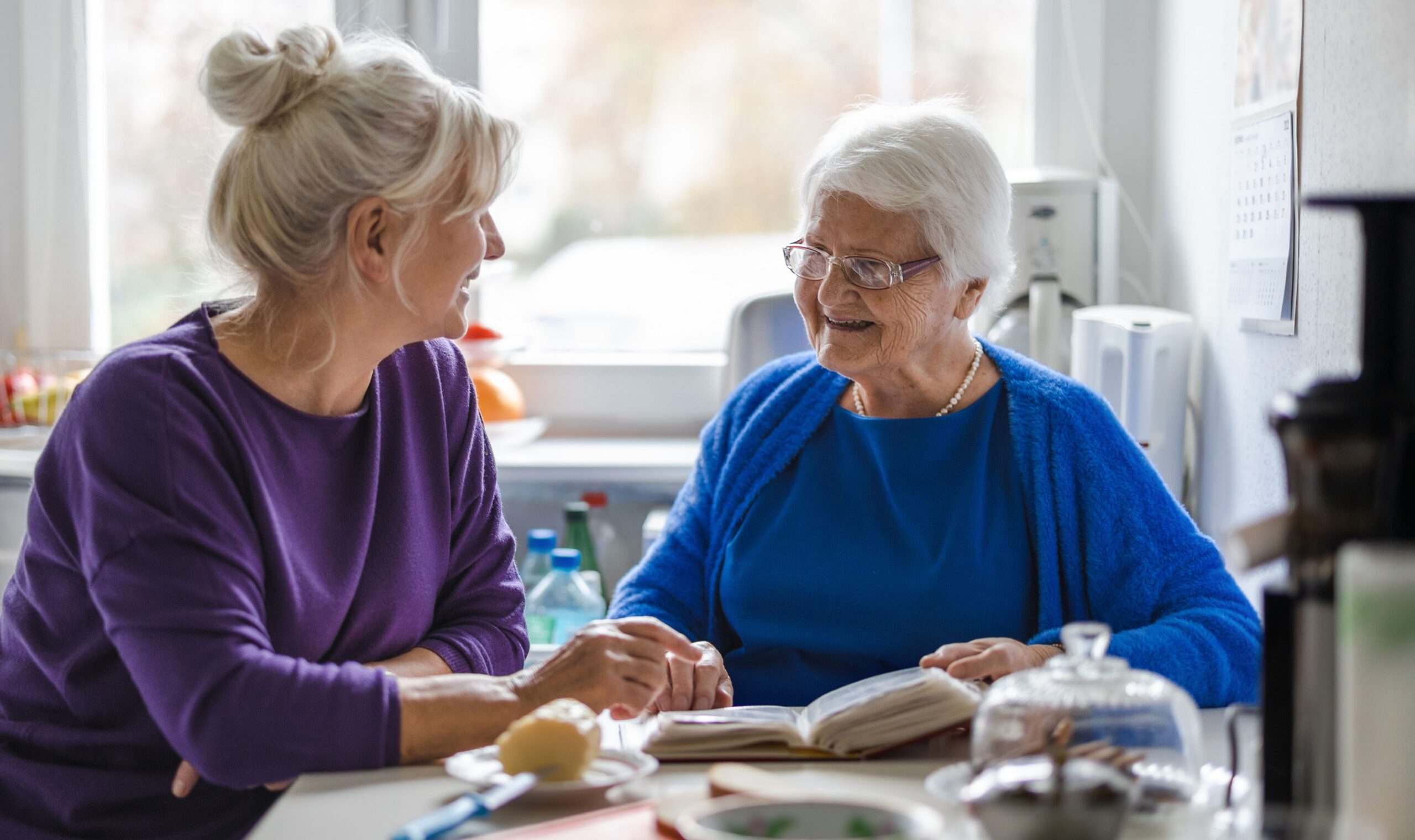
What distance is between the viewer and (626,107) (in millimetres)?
2695

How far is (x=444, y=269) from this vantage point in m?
1.33

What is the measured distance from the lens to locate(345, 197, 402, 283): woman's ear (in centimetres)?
126

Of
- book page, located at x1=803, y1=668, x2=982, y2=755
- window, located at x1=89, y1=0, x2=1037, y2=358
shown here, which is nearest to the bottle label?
window, located at x1=89, y1=0, x2=1037, y2=358

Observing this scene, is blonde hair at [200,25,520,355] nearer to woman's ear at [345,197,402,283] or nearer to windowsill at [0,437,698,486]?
woman's ear at [345,197,402,283]

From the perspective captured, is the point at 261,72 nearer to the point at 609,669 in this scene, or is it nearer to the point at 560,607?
the point at 609,669

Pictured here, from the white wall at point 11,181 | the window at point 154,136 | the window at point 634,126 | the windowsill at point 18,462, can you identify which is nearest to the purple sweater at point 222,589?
the windowsill at point 18,462

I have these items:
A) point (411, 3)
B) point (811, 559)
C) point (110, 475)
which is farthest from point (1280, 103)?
point (411, 3)

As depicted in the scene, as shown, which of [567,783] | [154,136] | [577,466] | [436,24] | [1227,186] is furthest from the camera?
[154,136]

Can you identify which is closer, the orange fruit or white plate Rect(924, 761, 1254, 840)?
white plate Rect(924, 761, 1254, 840)

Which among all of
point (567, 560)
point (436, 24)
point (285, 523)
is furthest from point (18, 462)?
point (285, 523)

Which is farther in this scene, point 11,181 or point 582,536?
point 11,181

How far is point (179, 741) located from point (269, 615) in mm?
176

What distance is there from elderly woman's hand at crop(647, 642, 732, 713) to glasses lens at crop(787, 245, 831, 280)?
1.64 ft

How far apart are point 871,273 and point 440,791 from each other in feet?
2.82
